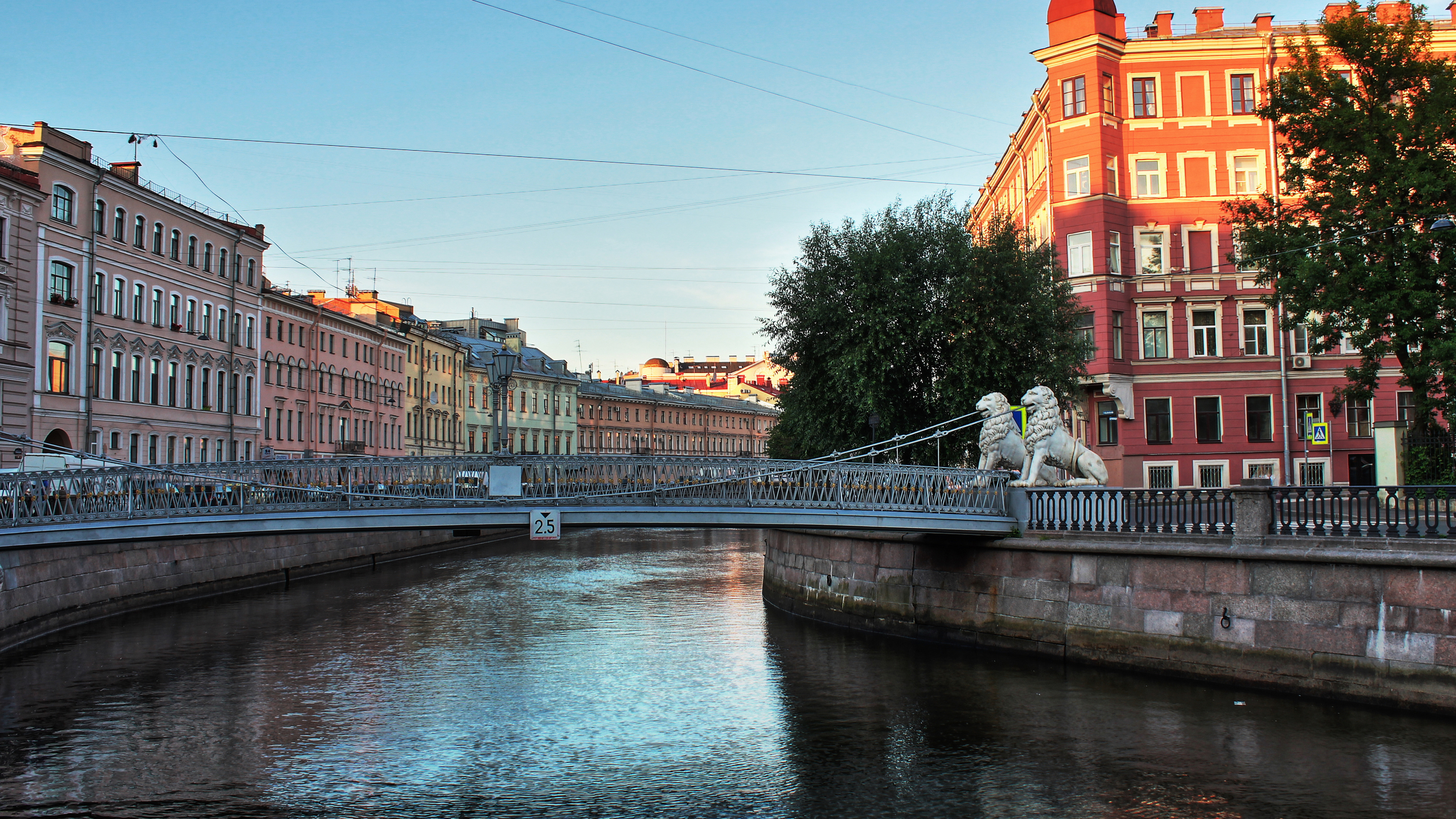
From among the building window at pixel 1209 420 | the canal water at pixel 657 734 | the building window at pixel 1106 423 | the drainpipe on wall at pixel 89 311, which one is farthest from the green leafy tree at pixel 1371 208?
the drainpipe on wall at pixel 89 311

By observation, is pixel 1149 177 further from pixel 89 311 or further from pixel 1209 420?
pixel 89 311

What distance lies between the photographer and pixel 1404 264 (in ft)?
81.8

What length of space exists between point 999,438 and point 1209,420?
1825 cm

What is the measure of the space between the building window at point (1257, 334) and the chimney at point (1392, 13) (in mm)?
9275

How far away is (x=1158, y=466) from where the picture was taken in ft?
122

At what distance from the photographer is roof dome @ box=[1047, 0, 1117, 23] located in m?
36.6

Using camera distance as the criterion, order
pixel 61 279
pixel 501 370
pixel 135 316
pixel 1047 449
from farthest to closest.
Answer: pixel 135 316 < pixel 61 279 < pixel 1047 449 < pixel 501 370

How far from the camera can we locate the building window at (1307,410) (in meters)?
36.5

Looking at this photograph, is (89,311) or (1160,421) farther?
(1160,421)

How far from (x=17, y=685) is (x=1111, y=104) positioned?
33432 mm

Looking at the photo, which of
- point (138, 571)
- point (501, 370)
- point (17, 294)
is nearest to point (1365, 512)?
point (501, 370)

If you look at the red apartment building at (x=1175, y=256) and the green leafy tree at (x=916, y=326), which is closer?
the green leafy tree at (x=916, y=326)

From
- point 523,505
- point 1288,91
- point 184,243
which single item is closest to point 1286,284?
point 1288,91

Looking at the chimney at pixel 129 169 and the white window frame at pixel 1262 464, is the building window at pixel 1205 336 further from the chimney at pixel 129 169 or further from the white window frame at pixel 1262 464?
the chimney at pixel 129 169
